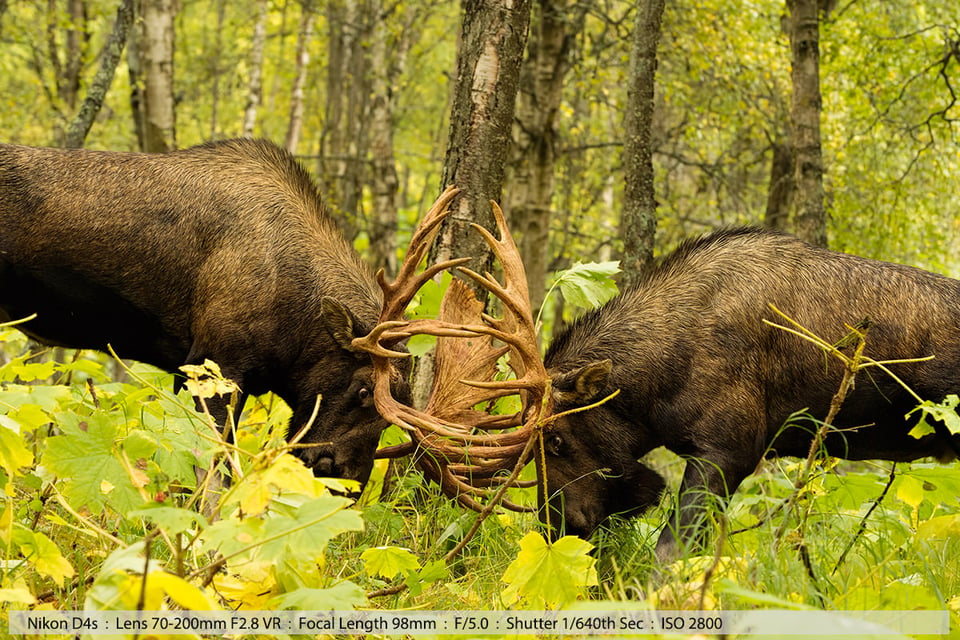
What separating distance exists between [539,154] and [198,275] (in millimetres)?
5157

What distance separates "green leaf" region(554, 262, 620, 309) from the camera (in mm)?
5660

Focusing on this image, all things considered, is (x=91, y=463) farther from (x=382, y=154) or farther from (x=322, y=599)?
(x=382, y=154)

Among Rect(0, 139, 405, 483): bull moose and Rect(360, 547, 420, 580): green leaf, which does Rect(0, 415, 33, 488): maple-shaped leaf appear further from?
Rect(0, 139, 405, 483): bull moose

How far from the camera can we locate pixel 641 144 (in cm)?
698

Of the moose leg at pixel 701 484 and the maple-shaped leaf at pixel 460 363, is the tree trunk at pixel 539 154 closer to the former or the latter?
the maple-shaped leaf at pixel 460 363

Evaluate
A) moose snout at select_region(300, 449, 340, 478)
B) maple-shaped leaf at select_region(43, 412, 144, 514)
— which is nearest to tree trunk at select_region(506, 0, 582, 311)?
moose snout at select_region(300, 449, 340, 478)

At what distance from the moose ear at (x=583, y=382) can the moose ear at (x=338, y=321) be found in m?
1.14

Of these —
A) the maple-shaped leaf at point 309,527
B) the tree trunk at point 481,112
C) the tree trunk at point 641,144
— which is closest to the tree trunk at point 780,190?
the tree trunk at point 641,144

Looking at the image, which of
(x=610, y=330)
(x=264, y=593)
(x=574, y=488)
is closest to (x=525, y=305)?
(x=610, y=330)

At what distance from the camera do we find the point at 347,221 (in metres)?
16.0

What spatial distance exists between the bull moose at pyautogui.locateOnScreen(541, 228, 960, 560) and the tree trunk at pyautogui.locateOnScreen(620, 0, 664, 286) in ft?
5.20

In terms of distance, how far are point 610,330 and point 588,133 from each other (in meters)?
11.3

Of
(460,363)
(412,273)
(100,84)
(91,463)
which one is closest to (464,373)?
(460,363)

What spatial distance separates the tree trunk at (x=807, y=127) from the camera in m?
8.21
